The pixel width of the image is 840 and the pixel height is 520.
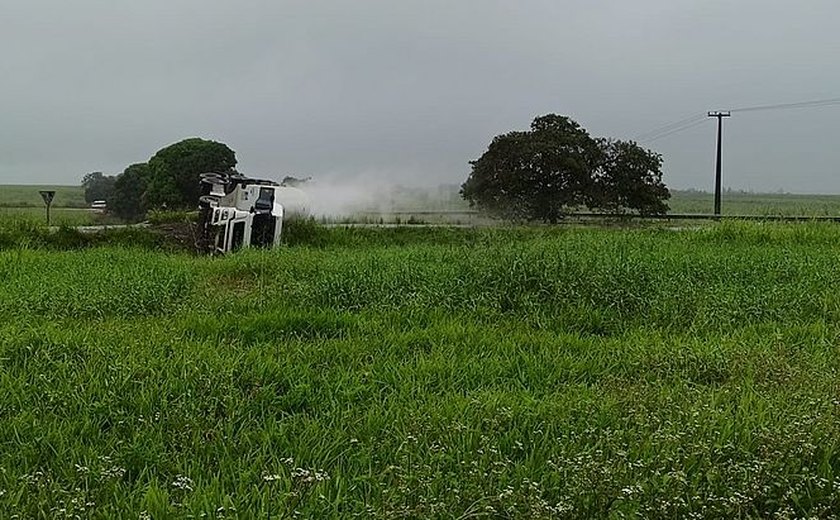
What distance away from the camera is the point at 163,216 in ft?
44.4

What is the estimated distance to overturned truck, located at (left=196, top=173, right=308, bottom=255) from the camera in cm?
983

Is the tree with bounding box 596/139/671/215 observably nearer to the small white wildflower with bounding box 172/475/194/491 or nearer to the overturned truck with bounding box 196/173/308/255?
the overturned truck with bounding box 196/173/308/255

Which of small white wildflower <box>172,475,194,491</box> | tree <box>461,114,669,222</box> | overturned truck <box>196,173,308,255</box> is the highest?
tree <box>461,114,669,222</box>

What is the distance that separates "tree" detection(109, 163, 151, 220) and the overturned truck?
28.7 ft

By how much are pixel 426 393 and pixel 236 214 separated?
7.41m

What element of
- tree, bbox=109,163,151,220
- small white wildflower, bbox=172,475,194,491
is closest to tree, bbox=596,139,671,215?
tree, bbox=109,163,151,220

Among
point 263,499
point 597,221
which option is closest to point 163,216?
point 597,221

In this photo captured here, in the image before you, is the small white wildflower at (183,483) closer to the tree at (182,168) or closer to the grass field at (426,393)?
the grass field at (426,393)

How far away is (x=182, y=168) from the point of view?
19219 millimetres

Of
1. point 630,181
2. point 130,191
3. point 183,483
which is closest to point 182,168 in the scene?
point 130,191

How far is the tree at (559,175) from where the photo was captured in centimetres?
1734

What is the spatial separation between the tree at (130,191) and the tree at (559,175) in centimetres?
978

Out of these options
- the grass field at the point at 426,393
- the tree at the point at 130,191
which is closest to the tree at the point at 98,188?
the tree at the point at 130,191

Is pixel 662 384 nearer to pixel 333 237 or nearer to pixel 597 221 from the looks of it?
pixel 333 237
